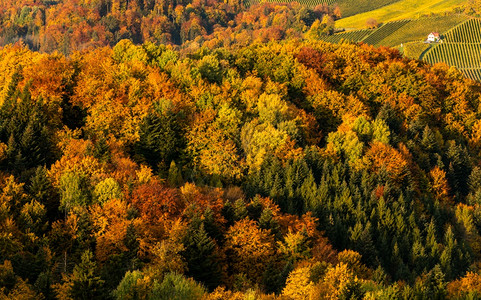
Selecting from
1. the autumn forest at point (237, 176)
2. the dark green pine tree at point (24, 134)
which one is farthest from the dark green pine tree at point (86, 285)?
the dark green pine tree at point (24, 134)

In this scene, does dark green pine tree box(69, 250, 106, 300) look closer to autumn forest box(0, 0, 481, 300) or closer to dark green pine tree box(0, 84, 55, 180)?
autumn forest box(0, 0, 481, 300)

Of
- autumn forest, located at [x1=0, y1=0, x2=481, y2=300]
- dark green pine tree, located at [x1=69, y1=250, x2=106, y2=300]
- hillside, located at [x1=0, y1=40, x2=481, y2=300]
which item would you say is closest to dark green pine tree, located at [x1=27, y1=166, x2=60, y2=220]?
hillside, located at [x1=0, y1=40, x2=481, y2=300]

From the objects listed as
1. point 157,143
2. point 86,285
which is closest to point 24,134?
point 157,143

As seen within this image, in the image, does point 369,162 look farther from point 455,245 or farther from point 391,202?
point 455,245

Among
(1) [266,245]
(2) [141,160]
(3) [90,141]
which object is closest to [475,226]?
(1) [266,245]

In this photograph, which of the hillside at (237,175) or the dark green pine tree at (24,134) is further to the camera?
the dark green pine tree at (24,134)

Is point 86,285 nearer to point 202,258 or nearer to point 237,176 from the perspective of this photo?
point 202,258

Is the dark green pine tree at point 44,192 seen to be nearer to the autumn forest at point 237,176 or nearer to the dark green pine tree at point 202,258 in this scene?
the autumn forest at point 237,176
